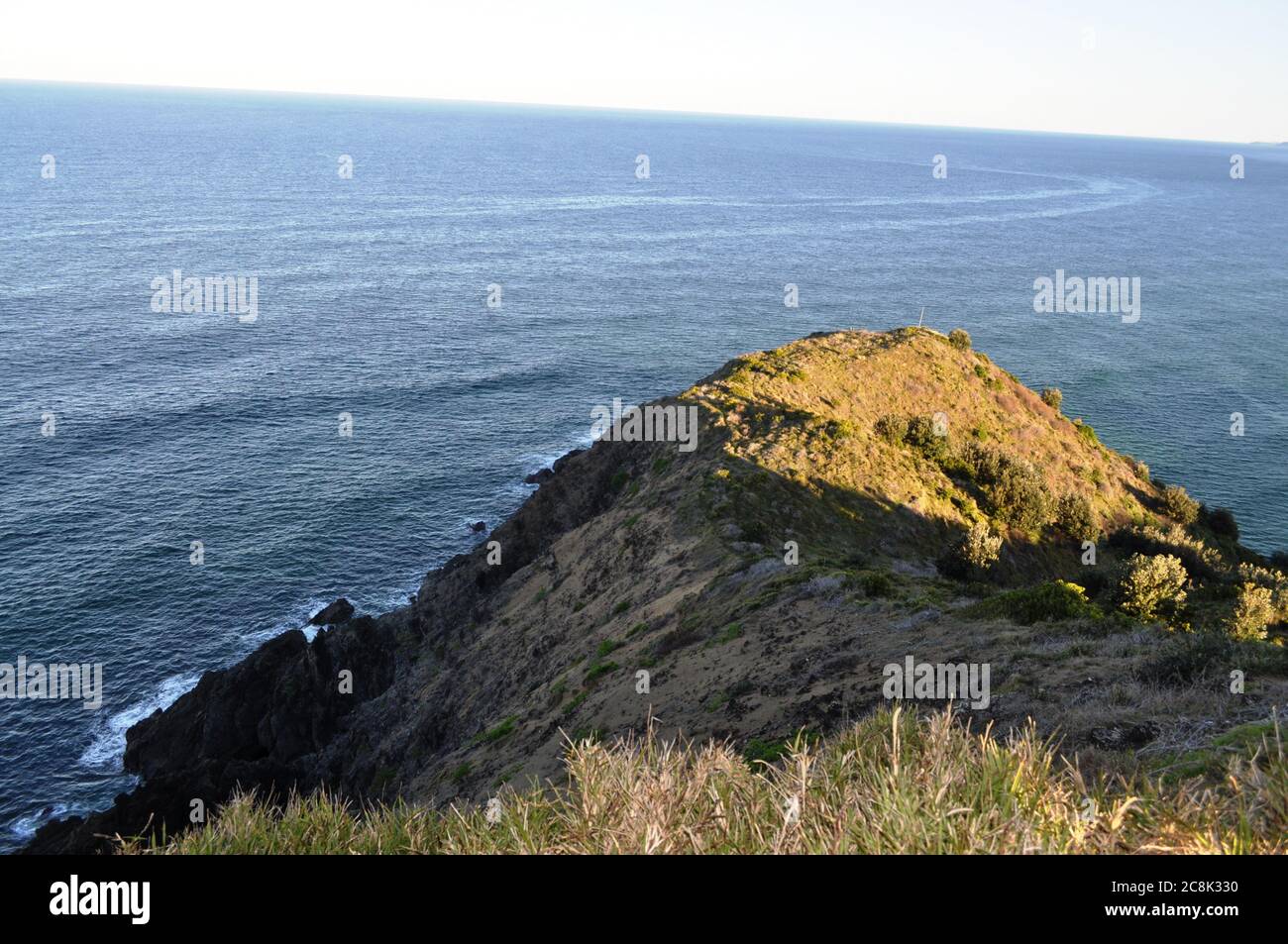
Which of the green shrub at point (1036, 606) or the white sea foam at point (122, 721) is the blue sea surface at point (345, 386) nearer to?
the white sea foam at point (122, 721)

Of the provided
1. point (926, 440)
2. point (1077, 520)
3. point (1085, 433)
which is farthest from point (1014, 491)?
point (1085, 433)

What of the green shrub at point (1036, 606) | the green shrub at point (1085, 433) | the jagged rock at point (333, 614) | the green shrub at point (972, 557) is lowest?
the jagged rock at point (333, 614)

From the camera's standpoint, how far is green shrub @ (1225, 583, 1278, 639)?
38.5 m

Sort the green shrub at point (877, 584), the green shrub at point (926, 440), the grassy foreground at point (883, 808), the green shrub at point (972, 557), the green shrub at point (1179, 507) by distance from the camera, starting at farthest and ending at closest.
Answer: the green shrub at point (1179, 507) → the green shrub at point (926, 440) → the green shrub at point (972, 557) → the green shrub at point (877, 584) → the grassy foreground at point (883, 808)

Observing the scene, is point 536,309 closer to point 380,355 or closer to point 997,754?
point 380,355

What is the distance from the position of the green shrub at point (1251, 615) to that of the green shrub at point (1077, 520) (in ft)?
50.1

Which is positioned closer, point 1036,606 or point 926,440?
point 1036,606

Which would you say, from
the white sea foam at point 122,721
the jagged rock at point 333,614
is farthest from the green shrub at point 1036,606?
the white sea foam at point 122,721

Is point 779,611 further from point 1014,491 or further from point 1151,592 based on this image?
point 1014,491

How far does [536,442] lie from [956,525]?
57.1m

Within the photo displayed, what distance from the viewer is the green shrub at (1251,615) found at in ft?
126

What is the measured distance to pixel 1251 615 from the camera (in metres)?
39.6

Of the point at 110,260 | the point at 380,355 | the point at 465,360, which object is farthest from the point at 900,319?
the point at 110,260

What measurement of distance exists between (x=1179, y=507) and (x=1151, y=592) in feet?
112
